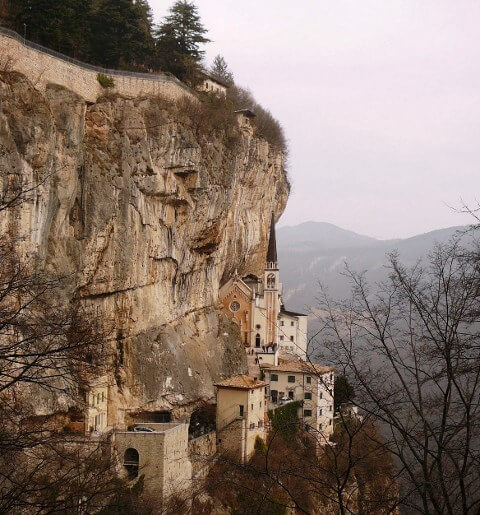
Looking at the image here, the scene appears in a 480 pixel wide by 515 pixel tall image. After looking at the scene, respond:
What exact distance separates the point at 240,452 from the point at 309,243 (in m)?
163

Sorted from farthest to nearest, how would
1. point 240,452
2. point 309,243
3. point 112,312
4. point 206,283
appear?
point 309,243
point 206,283
point 240,452
point 112,312

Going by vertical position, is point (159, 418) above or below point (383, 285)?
below

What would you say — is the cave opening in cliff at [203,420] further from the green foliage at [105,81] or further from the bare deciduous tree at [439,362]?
the bare deciduous tree at [439,362]

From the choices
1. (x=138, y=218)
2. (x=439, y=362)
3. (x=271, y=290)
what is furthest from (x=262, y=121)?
(x=439, y=362)

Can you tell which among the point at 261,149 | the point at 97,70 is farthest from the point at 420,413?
the point at 261,149

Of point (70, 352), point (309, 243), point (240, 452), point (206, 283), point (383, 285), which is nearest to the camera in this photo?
point (70, 352)

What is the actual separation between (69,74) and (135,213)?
20.6ft

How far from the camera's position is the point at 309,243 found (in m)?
196

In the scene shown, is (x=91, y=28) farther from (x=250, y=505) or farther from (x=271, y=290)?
(x=250, y=505)

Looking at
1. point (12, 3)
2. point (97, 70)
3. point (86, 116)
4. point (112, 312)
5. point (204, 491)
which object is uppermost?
point (12, 3)

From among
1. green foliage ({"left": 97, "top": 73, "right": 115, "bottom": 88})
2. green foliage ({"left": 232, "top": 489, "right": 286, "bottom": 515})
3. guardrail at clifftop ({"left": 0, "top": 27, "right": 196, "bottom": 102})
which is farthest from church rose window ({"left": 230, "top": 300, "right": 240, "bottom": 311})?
green foliage ({"left": 232, "top": 489, "right": 286, "bottom": 515})

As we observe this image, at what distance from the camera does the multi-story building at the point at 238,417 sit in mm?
34312

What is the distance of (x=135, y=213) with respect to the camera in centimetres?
3300

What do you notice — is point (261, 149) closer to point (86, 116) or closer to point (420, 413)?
point (86, 116)
